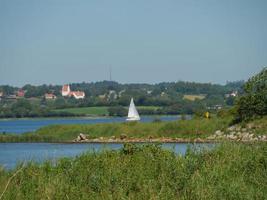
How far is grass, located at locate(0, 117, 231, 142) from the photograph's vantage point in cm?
6244

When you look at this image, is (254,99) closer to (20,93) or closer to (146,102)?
(146,102)

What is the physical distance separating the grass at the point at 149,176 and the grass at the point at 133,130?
124ft

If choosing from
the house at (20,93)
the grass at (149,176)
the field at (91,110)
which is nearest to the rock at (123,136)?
the grass at (149,176)

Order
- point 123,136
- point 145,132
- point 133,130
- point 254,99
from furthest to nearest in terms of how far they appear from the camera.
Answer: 1. point 133,130
2. point 145,132
3. point 123,136
4. point 254,99

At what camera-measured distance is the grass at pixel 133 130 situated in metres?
62.4

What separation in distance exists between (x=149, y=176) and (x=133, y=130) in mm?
50321

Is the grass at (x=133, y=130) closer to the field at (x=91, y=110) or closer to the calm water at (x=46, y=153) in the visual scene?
the calm water at (x=46, y=153)

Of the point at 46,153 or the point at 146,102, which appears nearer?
the point at 46,153

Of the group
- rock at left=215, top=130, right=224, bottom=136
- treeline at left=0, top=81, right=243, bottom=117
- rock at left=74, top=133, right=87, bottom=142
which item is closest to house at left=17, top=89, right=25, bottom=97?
treeline at left=0, top=81, right=243, bottom=117

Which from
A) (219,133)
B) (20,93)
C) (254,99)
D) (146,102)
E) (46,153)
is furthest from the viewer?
(20,93)

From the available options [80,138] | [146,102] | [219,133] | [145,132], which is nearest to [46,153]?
[219,133]

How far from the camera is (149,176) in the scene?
18.6 m

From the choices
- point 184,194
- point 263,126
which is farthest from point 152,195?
point 263,126

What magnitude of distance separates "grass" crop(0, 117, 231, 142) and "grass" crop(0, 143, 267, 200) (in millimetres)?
37837
